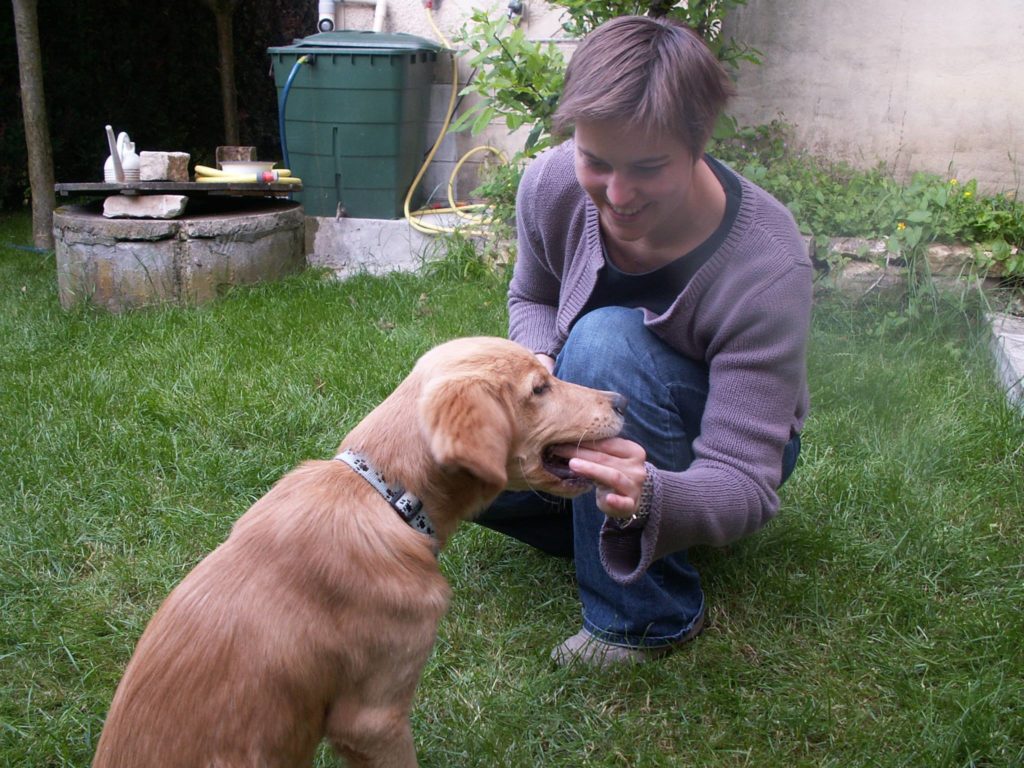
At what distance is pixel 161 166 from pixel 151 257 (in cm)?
64

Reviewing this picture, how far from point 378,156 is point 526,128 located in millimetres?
1145

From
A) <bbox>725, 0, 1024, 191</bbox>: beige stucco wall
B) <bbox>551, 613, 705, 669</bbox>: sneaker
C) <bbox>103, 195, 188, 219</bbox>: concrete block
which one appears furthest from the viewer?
<bbox>103, 195, 188, 219</bbox>: concrete block

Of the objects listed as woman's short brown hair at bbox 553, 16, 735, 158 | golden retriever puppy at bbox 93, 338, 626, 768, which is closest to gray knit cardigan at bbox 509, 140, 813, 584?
woman's short brown hair at bbox 553, 16, 735, 158

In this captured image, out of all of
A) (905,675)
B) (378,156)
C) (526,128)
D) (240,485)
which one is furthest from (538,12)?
(905,675)

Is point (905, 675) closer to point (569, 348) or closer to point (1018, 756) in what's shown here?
point (1018, 756)

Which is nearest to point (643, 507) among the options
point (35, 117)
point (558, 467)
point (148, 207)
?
point (558, 467)

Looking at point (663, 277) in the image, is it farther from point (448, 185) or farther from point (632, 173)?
point (448, 185)

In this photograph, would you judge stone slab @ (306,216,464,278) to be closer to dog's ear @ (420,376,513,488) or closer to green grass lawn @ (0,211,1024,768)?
green grass lawn @ (0,211,1024,768)

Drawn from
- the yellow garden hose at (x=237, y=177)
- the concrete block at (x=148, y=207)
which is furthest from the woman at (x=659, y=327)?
the yellow garden hose at (x=237, y=177)

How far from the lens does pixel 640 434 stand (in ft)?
8.87

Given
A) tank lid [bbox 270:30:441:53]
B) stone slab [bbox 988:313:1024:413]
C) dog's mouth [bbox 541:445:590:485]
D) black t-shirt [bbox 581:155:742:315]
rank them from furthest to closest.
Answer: tank lid [bbox 270:30:441:53]
stone slab [bbox 988:313:1024:413]
black t-shirt [bbox 581:155:742:315]
dog's mouth [bbox 541:445:590:485]

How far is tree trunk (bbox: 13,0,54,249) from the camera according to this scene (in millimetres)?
7117

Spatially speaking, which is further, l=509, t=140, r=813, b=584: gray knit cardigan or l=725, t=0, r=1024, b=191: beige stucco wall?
l=725, t=0, r=1024, b=191: beige stucco wall

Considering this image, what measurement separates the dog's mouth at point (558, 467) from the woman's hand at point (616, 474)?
0.09m
